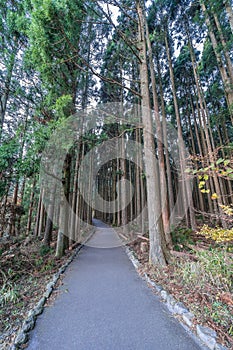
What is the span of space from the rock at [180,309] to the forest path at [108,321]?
152mm

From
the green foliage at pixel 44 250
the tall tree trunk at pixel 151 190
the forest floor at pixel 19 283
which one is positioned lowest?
the forest floor at pixel 19 283

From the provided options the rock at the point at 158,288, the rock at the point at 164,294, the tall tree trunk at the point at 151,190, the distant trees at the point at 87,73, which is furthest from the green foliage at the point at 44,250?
the rock at the point at 164,294

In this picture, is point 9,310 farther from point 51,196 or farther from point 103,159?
point 103,159

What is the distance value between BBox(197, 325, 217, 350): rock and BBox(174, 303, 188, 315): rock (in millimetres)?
384

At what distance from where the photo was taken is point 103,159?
1578cm

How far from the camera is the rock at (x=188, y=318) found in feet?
7.34

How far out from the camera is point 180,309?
8.27 ft

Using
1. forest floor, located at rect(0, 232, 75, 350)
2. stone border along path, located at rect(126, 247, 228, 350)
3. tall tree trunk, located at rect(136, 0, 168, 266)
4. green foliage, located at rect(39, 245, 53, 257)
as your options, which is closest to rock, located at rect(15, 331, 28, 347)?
forest floor, located at rect(0, 232, 75, 350)

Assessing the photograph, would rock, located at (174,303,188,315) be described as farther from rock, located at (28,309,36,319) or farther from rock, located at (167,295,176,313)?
rock, located at (28,309,36,319)

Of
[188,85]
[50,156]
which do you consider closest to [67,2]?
[50,156]

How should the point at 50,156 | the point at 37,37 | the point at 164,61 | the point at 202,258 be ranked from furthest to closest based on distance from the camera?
1. the point at 164,61
2. the point at 50,156
3. the point at 37,37
4. the point at 202,258

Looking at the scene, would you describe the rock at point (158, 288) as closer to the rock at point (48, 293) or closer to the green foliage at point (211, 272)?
the green foliage at point (211, 272)

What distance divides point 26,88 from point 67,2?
10.3ft

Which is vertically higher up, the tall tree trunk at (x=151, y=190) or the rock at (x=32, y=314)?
the tall tree trunk at (x=151, y=190)
